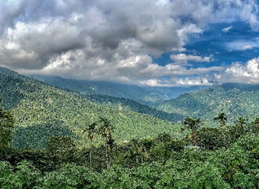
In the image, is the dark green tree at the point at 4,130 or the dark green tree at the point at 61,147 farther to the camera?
the dark green tree at the point at 61,147

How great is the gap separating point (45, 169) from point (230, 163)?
31.2 meters

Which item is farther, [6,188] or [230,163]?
[230,163]

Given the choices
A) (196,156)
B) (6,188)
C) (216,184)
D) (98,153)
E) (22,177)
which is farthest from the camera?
(98,153)

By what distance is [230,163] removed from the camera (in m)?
38.5

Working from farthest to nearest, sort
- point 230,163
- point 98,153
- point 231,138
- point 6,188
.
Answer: point 98,153, point 231,138, point 230,163, point 6,188

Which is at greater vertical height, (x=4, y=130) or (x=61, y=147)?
(x=4, y=130)

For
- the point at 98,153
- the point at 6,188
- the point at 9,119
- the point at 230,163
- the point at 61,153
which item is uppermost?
the point at 9,119

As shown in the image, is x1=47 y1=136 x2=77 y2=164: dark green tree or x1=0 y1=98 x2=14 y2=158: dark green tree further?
x1=47 y1=136 x2=77 y2=164: dark green tree

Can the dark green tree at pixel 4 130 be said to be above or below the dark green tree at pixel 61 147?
above

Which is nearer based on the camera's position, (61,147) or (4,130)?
(4,130)

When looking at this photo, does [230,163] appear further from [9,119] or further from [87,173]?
[9,119]

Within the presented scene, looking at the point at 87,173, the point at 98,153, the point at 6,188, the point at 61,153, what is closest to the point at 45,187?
the point at 6,188

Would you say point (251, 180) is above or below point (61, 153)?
above

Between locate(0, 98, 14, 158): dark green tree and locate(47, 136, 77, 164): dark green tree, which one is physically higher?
locate(0, 98, 14, 158): dark green tree
